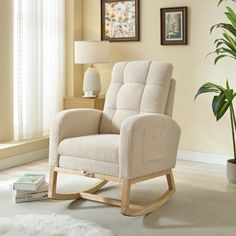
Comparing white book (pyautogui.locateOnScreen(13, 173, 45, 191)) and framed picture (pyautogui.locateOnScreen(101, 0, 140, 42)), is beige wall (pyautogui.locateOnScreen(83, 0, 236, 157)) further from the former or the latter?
white book (pyautogui.locateOnScreen(13, 173, 45, 191))

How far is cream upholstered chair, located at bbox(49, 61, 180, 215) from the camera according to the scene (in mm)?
2963

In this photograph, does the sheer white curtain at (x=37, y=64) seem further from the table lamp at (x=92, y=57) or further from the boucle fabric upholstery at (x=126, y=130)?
the boucle fabric upholstery at (x=126, y=130)

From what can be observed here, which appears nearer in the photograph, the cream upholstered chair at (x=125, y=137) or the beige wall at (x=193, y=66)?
the cream upholstered chair at (x=125, y=137)

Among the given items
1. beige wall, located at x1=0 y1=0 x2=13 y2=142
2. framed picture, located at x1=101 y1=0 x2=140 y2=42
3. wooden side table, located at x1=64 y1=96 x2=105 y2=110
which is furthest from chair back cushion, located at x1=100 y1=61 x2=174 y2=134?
framed picture, located at x1=101 y1=0 x2=140 y2=42

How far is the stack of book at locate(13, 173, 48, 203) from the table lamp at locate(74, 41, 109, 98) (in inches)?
65.4

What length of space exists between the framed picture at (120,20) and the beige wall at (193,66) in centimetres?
Answer: 8

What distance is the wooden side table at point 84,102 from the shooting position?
4.73 meters

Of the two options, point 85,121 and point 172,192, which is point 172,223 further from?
point 85,121

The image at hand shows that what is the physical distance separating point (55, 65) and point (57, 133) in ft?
6.24

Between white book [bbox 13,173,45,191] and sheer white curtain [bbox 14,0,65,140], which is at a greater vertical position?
sheer white curtain [bbox 14,0,65,140]

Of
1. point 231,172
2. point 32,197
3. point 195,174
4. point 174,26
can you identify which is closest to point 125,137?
point 32,197

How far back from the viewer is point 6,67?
14.7 feet

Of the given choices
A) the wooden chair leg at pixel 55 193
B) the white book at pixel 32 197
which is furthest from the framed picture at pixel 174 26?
the white book at pixel 32 197

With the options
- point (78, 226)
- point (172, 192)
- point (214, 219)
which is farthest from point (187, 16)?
point (78, 226)
